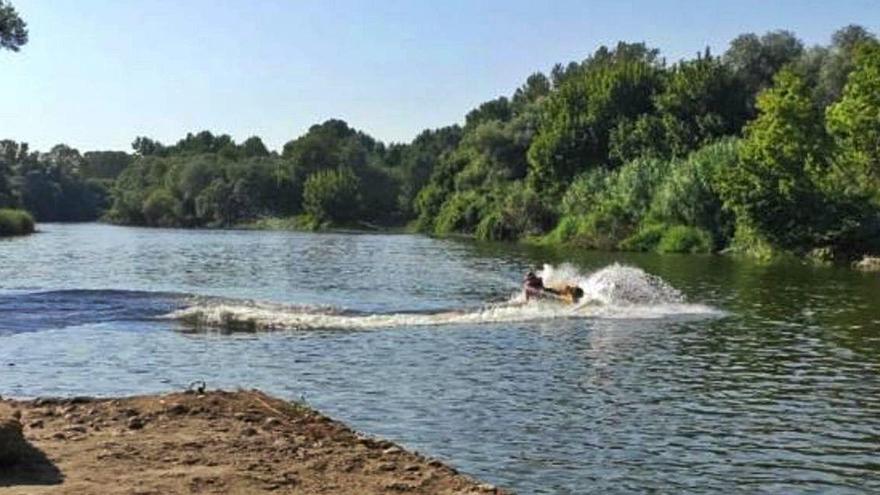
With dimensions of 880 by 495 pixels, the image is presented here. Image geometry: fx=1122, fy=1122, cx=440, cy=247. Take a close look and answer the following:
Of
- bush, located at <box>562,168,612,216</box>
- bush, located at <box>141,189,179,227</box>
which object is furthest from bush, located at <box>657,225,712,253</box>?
bush, located at <box>141,189,179,227</box>

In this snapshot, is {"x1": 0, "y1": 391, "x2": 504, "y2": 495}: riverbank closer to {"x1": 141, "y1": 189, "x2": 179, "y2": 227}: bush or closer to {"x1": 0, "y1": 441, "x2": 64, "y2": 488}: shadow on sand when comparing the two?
{"x1": 0, "y1": 441, "x2": 64, "y2": 488}: shadow on sand

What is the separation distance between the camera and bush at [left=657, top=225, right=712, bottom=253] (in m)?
81.8

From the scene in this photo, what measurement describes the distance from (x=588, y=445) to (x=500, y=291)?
28.4 meters

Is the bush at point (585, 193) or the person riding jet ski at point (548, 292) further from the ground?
the bush at point (585, 193)

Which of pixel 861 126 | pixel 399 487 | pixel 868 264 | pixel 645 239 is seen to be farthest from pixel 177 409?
pixel 645 239

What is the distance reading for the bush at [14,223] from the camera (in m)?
108

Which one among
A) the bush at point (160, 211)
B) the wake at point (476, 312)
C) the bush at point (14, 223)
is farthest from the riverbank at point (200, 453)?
the bush at point (160, 211)

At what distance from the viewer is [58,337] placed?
1077 inches

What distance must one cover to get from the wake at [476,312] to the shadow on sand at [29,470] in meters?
17.4

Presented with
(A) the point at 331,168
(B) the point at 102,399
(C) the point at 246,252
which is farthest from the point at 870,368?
(A) the point at 331,168

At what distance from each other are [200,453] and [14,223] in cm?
10449

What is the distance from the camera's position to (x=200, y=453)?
1275 centimetres

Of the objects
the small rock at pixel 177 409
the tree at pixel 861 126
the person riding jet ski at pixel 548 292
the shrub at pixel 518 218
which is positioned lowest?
the small rock at pixel 177 409

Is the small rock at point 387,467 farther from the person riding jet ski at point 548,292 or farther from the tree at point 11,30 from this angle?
the tree at point 11,30
